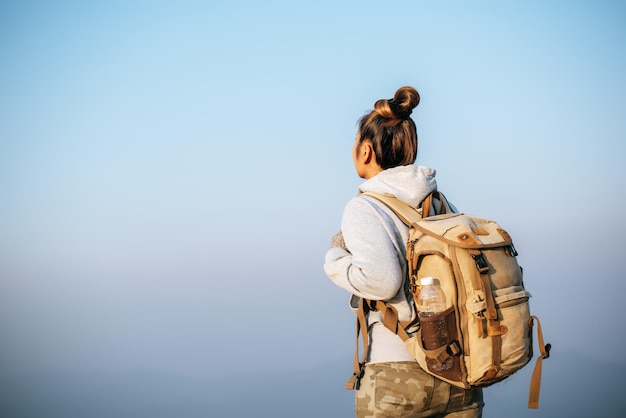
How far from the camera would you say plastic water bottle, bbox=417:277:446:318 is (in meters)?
3.48

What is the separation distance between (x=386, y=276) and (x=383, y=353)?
1.25 ft

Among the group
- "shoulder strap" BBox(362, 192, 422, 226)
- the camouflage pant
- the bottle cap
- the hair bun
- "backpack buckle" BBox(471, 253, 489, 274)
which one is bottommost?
the camouflage pant

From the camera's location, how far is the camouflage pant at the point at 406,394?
11.8 feet

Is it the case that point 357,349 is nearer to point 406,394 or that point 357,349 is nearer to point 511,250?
point 406,394

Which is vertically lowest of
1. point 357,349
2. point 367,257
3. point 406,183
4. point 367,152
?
point 357,349

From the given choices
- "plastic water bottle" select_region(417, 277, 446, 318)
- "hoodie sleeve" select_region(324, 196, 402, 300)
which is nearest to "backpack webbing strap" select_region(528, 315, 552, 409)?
"plastic water bottle" select_region(417, 277, 446, 318)

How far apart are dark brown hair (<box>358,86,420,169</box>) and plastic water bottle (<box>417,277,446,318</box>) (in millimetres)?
669

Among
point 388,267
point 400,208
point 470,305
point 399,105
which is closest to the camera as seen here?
point 470,305

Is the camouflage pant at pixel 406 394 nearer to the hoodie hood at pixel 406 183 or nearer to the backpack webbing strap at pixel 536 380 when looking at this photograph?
the backpack webbing strap at pixel 536 380

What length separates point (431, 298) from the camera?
137 inches

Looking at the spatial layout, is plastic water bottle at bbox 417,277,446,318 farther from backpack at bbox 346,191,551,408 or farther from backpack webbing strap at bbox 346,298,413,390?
backpack webbing strap at bbox 346,298,413,390

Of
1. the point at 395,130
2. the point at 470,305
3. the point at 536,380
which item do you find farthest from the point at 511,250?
the point at 395,130

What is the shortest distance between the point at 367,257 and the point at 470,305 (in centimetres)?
48

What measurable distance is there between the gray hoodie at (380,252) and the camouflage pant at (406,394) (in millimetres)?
61
